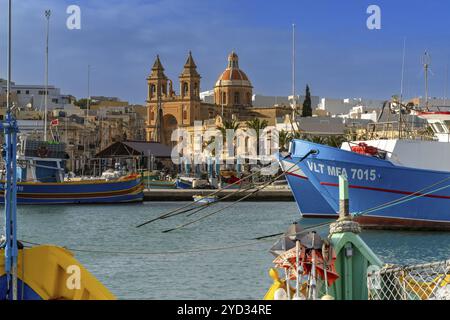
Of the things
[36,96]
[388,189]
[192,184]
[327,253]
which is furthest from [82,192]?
[36,96]

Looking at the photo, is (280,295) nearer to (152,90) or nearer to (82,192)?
(82,192)

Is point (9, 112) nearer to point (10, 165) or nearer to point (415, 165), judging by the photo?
point (10, 165)

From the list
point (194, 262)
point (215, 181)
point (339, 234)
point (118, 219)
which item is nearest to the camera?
point (339, 234)

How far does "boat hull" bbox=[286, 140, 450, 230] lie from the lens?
34906 mm

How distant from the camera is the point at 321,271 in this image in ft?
45.2

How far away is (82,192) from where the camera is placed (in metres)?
61.7

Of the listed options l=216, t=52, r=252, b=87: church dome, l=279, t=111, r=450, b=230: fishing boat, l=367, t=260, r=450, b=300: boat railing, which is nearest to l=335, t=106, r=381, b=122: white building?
l=216, t=52, r=252, b=87: church dome

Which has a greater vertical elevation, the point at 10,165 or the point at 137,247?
the point at 10,165

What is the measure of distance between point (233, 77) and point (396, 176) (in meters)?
111

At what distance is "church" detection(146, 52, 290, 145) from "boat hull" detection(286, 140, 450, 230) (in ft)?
323

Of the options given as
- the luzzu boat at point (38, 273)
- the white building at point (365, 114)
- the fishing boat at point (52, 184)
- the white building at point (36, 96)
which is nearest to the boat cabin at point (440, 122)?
the luzzu boat at point (38, 273)

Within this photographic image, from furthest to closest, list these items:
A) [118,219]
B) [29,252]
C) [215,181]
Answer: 1. [215,181]
2. [118,219]
3. [29,252]
